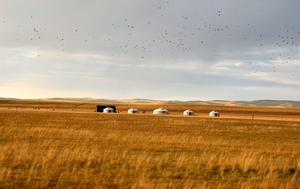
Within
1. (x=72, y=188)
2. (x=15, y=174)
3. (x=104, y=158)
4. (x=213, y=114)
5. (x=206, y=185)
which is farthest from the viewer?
(x=213, y=114)

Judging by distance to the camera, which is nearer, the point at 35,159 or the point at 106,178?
the point at 106,178

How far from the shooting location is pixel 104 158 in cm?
2120

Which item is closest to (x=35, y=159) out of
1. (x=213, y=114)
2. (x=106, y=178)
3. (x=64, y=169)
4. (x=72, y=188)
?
(x=64, y=169)

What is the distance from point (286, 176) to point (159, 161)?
218 inches

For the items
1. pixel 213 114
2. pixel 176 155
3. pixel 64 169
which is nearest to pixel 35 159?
pixel 64 169

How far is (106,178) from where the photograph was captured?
626 inches

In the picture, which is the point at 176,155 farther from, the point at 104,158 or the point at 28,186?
the point at 28,186

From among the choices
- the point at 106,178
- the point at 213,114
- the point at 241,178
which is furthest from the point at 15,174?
the point at 213,114

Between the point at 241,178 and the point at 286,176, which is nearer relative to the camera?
the point at 241,178

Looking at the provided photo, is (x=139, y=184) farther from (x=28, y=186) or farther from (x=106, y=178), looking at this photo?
(x=28, y=186)

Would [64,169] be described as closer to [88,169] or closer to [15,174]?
[88,169]

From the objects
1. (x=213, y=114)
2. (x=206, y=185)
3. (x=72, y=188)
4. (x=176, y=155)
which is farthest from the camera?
(x=213, y=114)

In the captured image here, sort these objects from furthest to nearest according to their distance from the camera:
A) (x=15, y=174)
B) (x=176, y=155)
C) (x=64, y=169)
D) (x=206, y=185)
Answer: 1. (x=176, y=155)
2. (x=64, y=169)
3. (x=15, y=174)
4. (x=206, y=185)

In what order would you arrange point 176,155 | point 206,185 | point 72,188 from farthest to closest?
point 176,155
point 206,185
point 72,188
